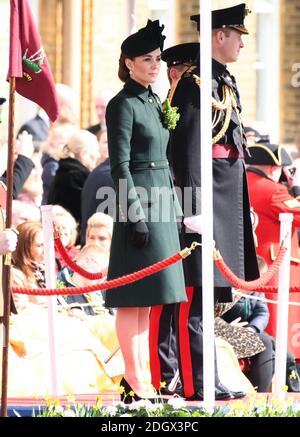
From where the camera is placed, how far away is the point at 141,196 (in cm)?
1032

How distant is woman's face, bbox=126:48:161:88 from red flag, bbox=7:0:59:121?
441 millimetres

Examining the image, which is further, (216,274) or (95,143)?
(95,143)

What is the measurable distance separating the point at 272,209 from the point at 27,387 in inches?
98.4

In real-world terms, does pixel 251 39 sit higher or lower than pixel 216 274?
higher

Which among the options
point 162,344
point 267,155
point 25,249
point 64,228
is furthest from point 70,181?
point 162,344

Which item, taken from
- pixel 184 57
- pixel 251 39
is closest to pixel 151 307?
pixel 184 57

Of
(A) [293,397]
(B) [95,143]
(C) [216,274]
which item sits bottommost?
(A) [293,397]

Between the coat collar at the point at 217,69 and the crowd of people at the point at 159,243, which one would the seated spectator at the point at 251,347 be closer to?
the crowd of people at the point at 159,243

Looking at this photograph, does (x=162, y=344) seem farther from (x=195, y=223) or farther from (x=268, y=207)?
(x=268, y=207)

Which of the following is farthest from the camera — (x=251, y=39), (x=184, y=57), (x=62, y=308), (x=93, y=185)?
(x=251, y=39)

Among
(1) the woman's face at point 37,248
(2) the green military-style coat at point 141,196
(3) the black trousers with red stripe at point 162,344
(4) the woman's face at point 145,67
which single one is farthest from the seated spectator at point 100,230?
(4) the woman's face at point 145,67

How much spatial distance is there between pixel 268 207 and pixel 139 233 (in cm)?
276

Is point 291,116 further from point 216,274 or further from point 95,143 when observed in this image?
point 216,274

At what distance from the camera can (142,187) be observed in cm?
1035
